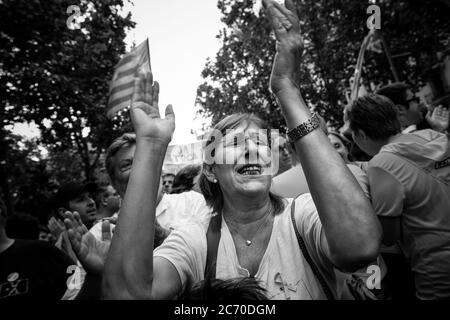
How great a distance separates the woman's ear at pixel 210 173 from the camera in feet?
6.66

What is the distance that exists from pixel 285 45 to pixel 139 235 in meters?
0.89

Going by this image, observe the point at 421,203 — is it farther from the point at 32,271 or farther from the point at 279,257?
the point at 32,271

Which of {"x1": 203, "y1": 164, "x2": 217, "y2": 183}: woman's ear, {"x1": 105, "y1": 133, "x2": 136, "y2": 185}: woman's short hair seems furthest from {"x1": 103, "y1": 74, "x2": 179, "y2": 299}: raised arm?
{"x1": 105, "y1": 133, "x2": 136, "y2": 185}: woman's short hair

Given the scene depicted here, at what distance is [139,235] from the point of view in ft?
4.00

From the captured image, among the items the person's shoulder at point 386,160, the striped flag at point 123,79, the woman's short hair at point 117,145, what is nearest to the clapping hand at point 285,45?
the person's shoulder at point 386,160

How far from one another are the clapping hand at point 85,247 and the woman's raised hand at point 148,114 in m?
0.69

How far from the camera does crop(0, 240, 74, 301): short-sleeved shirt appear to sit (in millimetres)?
2576

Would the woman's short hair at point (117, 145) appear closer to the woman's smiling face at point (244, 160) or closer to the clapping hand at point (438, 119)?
the woman's smiling face at point (244, 160)

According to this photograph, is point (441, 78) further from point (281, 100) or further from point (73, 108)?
point (281, 100)

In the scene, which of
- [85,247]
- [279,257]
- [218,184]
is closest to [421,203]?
[279,257]

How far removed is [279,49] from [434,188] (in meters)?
1.29

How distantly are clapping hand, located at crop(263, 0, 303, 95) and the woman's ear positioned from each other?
72 cm
